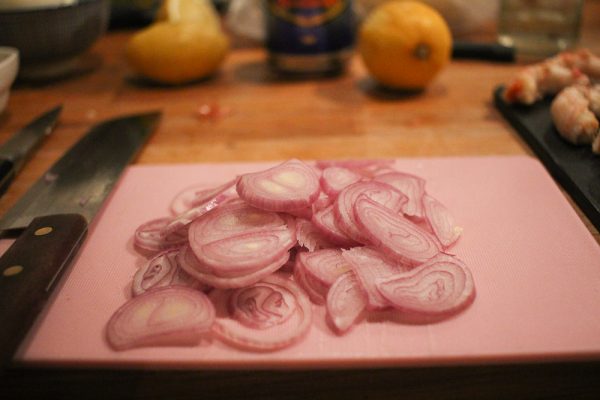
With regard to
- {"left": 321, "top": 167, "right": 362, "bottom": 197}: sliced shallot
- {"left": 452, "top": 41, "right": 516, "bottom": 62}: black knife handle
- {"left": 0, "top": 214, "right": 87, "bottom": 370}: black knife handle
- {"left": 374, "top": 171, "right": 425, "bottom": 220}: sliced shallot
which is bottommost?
{"left": 452, "top": 41, "right": 516, "bottom": 62}: black knife handle

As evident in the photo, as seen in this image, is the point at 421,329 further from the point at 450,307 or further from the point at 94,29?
the point at 94,29

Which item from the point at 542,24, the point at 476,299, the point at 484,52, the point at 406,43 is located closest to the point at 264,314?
the point at 476,299

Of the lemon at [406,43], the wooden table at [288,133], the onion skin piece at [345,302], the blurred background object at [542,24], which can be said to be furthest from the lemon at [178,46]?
the onion skin piece at [345,302]

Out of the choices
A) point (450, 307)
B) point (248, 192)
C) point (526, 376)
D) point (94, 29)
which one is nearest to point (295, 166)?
point (248, 192)

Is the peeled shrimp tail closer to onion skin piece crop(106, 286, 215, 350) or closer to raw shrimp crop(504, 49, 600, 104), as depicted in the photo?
raw shrimp crop(504, 49, 600, 104)

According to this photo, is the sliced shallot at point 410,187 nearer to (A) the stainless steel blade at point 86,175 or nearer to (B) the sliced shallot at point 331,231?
(B) the sliced shallot at point 331,231

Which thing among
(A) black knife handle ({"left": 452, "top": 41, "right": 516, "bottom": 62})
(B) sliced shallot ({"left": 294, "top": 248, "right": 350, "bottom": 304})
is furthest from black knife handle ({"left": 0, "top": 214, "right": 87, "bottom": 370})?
(A) black knife handle ({"left": 452, "top": 41, "right": 516, "bottom": 62})
